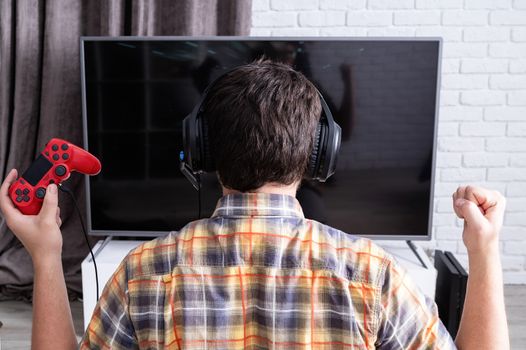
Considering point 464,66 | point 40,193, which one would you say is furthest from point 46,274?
point 464,66

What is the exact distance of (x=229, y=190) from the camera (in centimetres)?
86

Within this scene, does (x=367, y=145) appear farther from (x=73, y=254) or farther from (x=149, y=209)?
(x=73, y=254)

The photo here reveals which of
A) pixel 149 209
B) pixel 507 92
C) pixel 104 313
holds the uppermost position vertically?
Answer: pixel 507 92

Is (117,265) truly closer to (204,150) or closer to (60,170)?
(60,170)

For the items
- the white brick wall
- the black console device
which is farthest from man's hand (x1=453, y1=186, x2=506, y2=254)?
the white brick wall

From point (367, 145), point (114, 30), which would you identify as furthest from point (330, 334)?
point (114, 30)

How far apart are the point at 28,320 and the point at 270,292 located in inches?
77.7

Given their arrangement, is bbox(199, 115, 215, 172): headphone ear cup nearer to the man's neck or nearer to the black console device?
the man's neck

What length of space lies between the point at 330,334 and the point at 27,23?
2.04 m

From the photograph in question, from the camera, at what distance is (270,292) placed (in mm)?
773

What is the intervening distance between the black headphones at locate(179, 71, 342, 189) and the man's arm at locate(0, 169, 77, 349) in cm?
25

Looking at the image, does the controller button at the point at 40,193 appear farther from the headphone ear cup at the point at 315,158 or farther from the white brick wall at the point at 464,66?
the white brick wall at the point at 464,66

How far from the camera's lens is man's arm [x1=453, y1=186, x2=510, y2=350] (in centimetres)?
84

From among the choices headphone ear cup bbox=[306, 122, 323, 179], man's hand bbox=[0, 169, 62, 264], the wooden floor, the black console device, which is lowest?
the wooden floor
